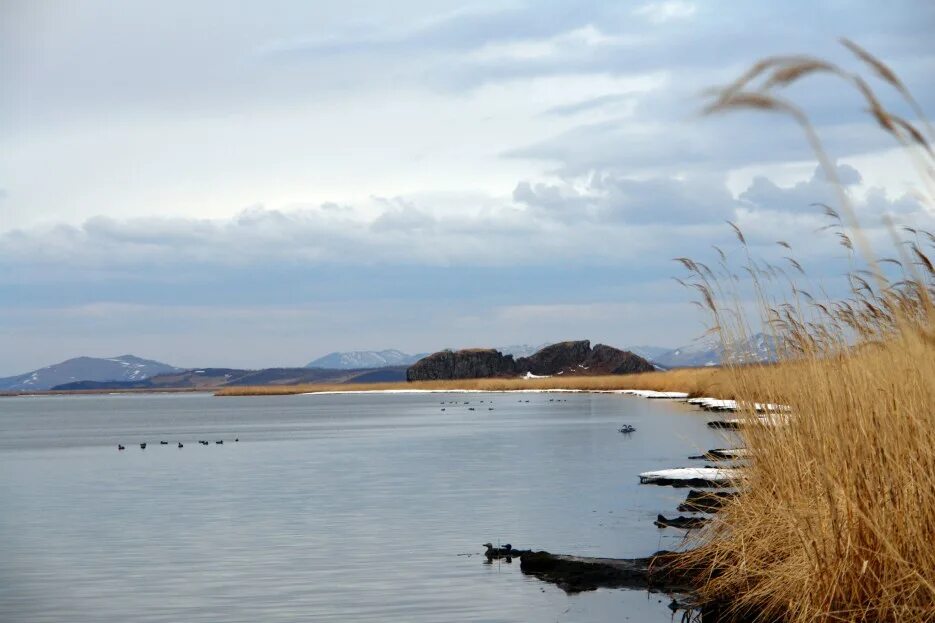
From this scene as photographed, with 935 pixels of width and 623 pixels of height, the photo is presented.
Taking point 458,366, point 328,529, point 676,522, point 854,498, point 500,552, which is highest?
point 458,366

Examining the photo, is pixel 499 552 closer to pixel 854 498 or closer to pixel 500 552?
pixel 500 552

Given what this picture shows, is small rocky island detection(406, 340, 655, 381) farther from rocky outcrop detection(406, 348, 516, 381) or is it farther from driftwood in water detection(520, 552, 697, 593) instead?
driftwood in water detection(520, 552, 697, 593)

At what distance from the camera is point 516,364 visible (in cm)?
19538

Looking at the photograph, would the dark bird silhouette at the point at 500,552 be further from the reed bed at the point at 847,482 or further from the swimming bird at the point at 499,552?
the reed bed at the point at 847,482

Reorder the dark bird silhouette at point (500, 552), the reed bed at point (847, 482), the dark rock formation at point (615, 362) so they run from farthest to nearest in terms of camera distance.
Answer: the dark rock formation at point (615, 362), the dark bird silhouette at point (500, 552), the reed bed at point (847, 482)

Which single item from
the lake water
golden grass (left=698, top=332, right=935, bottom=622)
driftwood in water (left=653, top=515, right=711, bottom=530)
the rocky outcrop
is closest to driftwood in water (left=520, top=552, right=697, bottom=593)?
the lake water

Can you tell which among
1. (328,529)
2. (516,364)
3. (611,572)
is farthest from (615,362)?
(611,572)

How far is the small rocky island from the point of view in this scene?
185500 mm

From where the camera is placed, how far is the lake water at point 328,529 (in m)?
12.5

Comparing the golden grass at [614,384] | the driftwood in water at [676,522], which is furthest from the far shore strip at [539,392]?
the driftwood in water at [676,522]

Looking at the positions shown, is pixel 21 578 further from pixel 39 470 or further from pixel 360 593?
pixel 39 470

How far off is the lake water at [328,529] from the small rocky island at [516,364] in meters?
144

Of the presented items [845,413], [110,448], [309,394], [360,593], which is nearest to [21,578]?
[360,593]

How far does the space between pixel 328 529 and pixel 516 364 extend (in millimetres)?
176866
